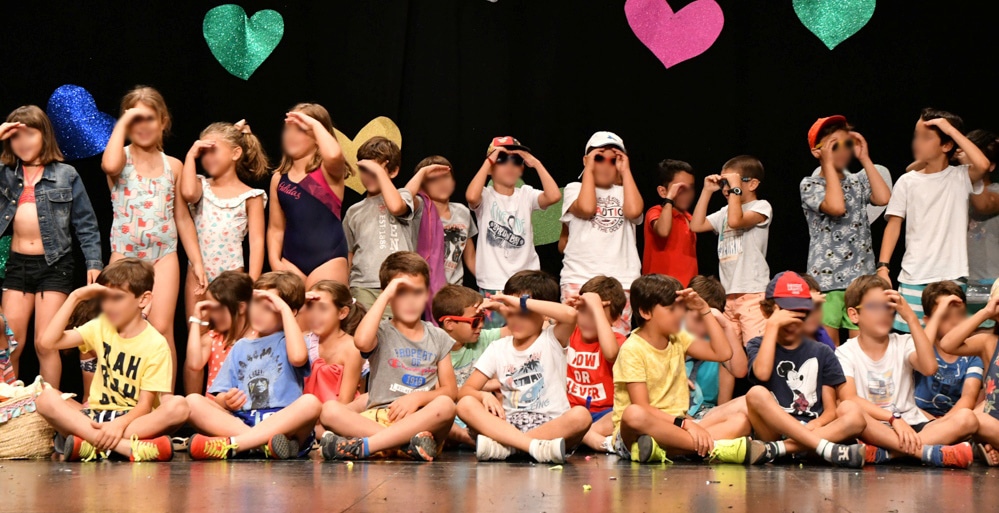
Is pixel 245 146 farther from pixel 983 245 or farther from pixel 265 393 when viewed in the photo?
pixel 983 245

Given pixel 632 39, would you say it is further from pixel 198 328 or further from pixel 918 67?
pixel 198 328

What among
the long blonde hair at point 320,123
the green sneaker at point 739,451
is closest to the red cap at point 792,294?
the green sneaker at point 739,451

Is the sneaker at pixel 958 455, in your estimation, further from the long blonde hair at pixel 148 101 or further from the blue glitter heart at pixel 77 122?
the blue glitter heart at pixel 77 122

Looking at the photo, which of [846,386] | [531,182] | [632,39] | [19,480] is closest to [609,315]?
[846,386]

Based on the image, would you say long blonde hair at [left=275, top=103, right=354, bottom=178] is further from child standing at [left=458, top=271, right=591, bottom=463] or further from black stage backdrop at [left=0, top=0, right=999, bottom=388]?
child standing at [left=458, top=271, right=591, bottom=463]

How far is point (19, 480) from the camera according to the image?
3285 millimetres

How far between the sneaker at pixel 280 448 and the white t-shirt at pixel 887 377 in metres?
2.11

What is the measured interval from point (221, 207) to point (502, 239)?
52.1 inches

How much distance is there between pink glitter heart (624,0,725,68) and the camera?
18.9 ft

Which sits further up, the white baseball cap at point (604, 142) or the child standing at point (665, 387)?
the white baseball cap at point (604, 142)

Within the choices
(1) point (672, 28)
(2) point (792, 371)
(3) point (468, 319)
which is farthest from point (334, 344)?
(1) point (672, 28)

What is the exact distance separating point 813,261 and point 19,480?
11.5 ft

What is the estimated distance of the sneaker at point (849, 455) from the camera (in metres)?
3.72

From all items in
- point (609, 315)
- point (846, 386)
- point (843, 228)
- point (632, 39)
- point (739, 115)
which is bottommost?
point (846, 386)
